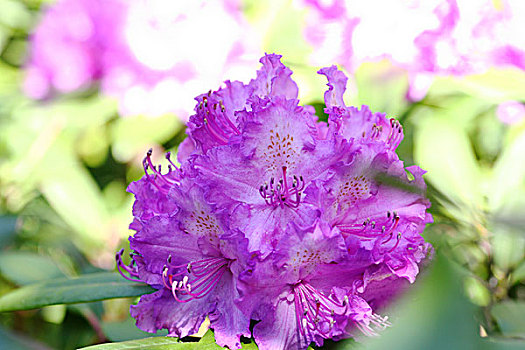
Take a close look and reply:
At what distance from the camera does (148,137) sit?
1.50 m

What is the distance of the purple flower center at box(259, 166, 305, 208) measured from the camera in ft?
1.93

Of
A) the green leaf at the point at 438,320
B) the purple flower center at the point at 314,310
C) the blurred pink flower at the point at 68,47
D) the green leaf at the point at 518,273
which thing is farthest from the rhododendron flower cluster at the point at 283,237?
the blurred pink flower at the point at 68,47

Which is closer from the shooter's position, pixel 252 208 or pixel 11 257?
pixel 252 208

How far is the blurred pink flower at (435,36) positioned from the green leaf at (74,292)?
741mm

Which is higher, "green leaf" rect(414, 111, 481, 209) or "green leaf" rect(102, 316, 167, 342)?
"green leaf" rect(414, 111, 481, 209)

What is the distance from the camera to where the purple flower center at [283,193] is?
0.59 meters

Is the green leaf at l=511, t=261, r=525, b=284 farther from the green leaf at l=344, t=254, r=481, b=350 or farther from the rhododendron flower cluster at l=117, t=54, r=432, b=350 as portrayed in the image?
the green leaf at l=344, t=254, r=481, b=350

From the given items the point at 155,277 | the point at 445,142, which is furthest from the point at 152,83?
the point at 155,277

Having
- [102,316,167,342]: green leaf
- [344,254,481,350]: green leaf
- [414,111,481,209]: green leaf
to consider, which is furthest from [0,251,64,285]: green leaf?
[344,254,481,350]: green leaf

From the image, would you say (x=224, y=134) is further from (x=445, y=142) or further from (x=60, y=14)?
(x=60, y=14)

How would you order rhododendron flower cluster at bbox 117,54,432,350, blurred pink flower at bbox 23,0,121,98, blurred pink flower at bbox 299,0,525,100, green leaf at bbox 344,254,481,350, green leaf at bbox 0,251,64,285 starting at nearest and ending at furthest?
Answer: green leaf at bbox 344,254,481,350, rhododendron flower cluster at bbox 117,54,432,350, green leaf at bbox 0,251,64,285, blurred pink flower at bbox 299,0,525,100, blurred pink flower at bbox 23,0,121,98

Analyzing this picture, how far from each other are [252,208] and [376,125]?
0.21 metres

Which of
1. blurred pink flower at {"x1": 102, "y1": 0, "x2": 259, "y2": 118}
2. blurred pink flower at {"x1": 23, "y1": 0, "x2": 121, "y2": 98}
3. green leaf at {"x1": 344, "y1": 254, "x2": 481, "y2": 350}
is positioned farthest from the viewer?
blurred pink flower at {"x1": 23, "y1": 0, "x2": 121, "y2": 98}

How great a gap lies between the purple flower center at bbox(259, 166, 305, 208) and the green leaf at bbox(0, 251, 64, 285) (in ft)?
2.23
